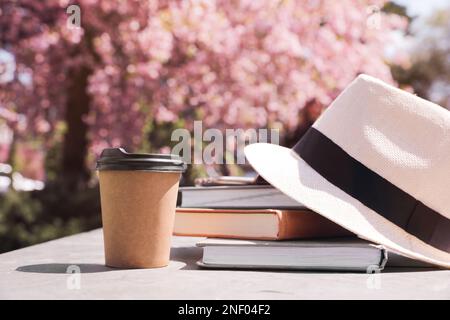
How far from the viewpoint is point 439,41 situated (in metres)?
32.2

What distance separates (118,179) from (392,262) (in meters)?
0.82

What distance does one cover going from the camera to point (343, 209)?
5.78 feet

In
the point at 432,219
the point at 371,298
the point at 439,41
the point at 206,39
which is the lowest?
the point at 371,298

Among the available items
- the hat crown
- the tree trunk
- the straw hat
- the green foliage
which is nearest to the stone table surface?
the straw hat

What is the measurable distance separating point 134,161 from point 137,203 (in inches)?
4.2

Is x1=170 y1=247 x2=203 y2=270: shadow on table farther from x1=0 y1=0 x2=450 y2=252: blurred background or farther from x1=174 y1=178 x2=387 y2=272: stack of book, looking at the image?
x1=0 y1=0 x2=450 y2=252: blurred background

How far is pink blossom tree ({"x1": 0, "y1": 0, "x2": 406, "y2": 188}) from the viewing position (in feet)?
24.5

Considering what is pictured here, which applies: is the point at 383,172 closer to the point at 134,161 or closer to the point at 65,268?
the point at 134,161

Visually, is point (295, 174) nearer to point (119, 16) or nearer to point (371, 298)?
point (371, 298)

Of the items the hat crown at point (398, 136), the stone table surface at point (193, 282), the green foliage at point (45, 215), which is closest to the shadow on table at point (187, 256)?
the stone table surface at point (193, 282)

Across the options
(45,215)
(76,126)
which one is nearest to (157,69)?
(76,126)

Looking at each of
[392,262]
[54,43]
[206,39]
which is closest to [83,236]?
[392,262]

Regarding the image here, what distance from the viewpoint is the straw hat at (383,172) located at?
69.9 inches

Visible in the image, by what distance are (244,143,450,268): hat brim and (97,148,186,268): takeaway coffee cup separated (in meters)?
0.30
